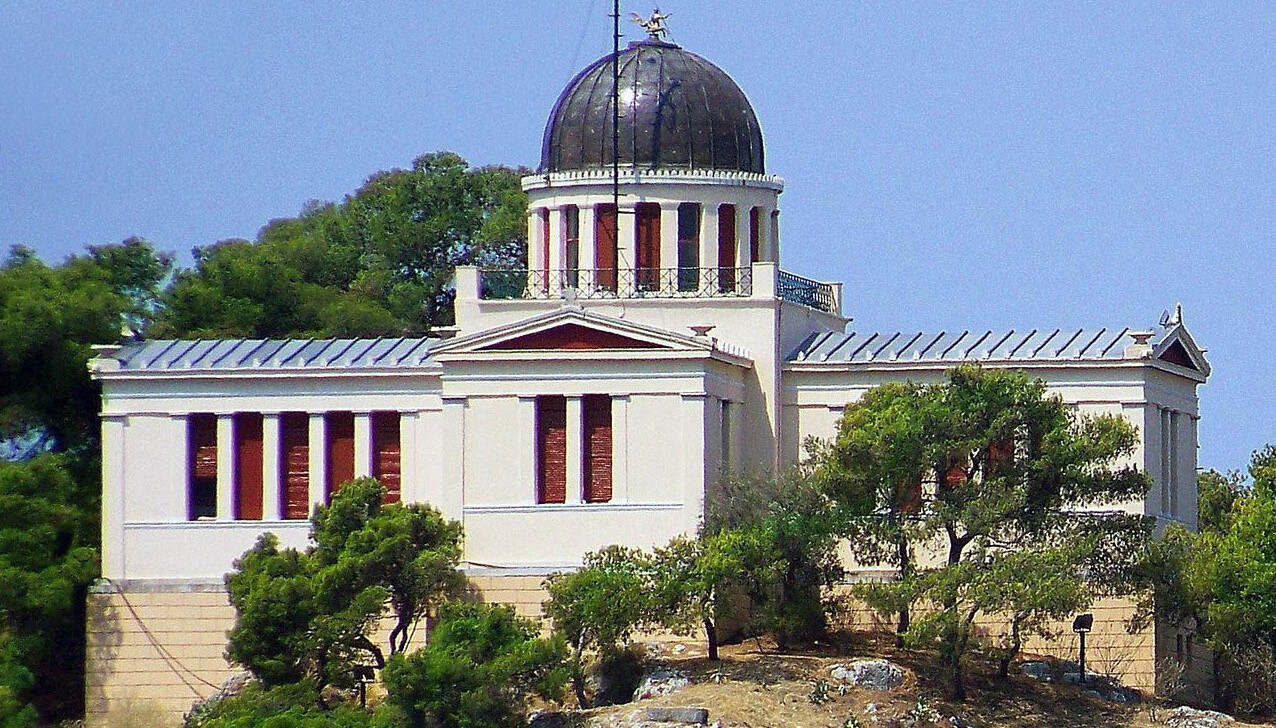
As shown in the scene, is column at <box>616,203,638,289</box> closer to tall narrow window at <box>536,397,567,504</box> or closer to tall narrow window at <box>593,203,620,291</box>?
tall narrow window at <box>593,203,620,291</box>

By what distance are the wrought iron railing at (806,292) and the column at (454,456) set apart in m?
8.52

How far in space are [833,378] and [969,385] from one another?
699 cm

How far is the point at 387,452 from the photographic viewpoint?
79.6 m

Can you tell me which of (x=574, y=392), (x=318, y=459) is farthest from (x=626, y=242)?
(x=318, y=459)

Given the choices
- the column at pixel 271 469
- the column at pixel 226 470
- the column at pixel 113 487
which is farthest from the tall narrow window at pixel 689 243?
the column at pixel 113 487

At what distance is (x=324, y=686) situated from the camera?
73625 millimetres

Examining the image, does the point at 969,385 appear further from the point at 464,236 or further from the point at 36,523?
the point at 464,236

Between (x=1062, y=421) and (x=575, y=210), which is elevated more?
(x=575, y=210)

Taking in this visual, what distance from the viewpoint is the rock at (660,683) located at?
236 feet

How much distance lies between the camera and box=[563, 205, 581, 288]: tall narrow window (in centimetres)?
8212

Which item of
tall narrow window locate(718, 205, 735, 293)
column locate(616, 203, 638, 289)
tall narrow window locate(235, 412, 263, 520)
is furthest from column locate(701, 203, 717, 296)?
tall narrow window locate(235, 412, 263, 520)

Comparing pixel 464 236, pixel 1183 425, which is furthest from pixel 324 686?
pixel 464 236

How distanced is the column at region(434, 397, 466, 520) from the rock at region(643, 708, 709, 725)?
29.4 ft

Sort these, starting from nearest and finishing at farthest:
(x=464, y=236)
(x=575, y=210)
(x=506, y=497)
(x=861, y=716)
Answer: (x=861, y=716)
(x=506, y=497)
(x=575, y=210)
(x=464, y=236)
